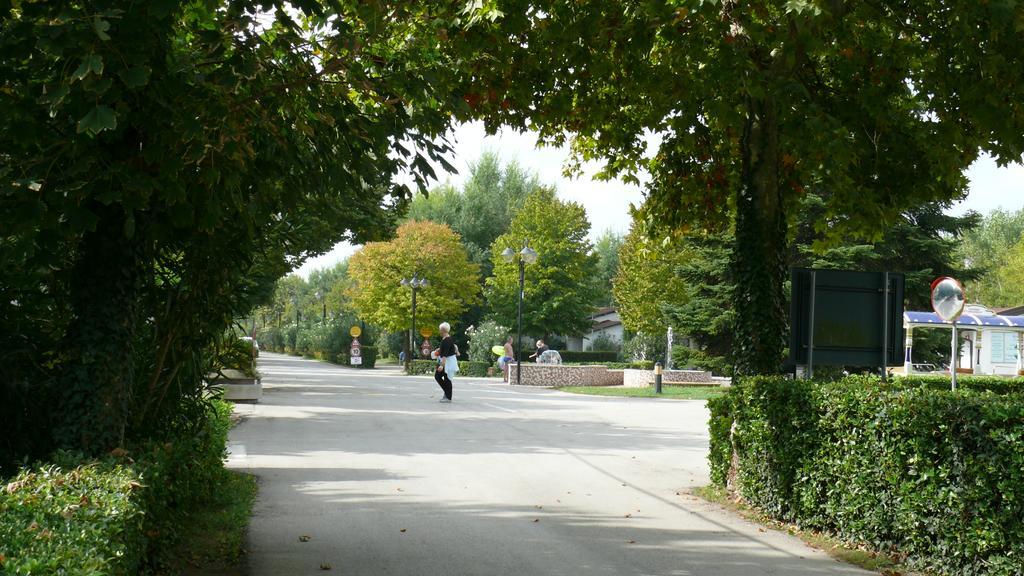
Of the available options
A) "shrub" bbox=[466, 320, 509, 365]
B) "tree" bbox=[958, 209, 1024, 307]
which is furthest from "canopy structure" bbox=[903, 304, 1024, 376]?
"tree" bbox=[958, 209, 1024, 307]

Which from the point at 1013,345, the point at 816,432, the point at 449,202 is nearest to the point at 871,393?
the point at 816,432

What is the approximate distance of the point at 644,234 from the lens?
13867 mm

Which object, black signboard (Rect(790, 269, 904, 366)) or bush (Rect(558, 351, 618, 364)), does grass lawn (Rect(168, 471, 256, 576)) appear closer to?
black signboard (Rect(790, 269, 904, 366))

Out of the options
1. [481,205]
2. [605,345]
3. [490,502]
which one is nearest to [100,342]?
[490,502]

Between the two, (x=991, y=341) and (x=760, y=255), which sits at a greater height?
(x=991, y=341)

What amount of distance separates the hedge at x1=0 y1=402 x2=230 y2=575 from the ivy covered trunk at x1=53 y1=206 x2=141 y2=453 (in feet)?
1.01

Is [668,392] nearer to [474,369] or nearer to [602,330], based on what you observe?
[474,369]

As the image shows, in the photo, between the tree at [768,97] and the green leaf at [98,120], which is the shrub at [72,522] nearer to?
the green leaf at [98,120]

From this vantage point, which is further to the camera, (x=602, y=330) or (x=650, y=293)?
(x=602, y=330)

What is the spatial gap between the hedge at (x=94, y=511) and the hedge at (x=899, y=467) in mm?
4875

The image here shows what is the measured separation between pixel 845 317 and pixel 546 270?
178 feet

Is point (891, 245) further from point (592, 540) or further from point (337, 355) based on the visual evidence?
point (337, 355)

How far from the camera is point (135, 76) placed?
15.4ft

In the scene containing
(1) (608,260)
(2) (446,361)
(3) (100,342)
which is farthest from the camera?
(1) (608,260)
